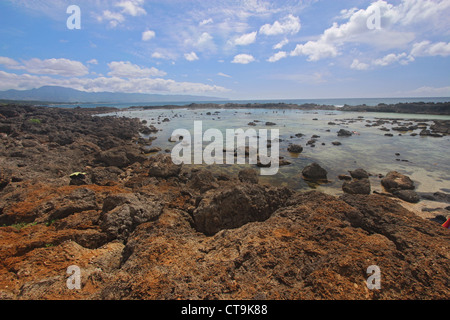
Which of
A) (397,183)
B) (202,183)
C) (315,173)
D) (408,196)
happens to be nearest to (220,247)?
(202,183)

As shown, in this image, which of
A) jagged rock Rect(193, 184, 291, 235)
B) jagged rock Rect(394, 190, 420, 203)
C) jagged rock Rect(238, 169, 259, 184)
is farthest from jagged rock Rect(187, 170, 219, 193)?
jagged rock Rect(394, 190, 420, 203)

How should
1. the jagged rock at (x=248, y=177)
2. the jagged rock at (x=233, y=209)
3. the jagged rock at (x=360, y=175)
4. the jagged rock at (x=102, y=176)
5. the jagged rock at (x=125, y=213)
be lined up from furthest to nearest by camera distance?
the jagged rock at (x=360, y=175)
the jagged rock at (x=248, y=177)
the jagged rock at (x=102, y=176)
the jagged rock at (x=233, y=209)
the jagged rock at (x=125, y=213)

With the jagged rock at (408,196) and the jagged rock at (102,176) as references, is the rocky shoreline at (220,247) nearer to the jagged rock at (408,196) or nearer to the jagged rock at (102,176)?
the jagged rock at (102,176)

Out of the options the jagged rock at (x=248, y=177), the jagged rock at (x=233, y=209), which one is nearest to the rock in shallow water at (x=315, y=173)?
the jagged rock at (x=248, y=177)

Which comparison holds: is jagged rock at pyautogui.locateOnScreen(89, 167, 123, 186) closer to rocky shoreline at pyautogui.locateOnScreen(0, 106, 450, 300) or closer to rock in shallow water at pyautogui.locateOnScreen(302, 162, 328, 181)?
rocky shoreline at pyautogui.locateOnScreen(0, 106, 450, 300)

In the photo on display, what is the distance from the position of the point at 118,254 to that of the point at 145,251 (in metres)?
1.12

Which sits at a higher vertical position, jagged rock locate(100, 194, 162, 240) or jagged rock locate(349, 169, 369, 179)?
jagged rock locate(100, 194, 162, 240)

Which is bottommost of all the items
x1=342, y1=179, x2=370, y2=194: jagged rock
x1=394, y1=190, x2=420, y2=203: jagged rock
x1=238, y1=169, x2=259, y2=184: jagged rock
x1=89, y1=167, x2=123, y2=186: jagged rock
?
x1=394, y1=190, x2=420, y2=203: jagged rock

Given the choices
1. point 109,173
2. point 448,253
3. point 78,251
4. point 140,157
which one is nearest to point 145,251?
point 78,251

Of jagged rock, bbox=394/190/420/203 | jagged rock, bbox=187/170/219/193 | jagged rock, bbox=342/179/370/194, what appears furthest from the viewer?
jagged rock, bbox=342/179/370/194

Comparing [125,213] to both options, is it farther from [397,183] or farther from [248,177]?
[397,183]

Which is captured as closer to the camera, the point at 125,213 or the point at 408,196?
the point at 125,213

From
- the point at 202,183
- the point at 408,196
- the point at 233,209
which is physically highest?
the point at 233,209
